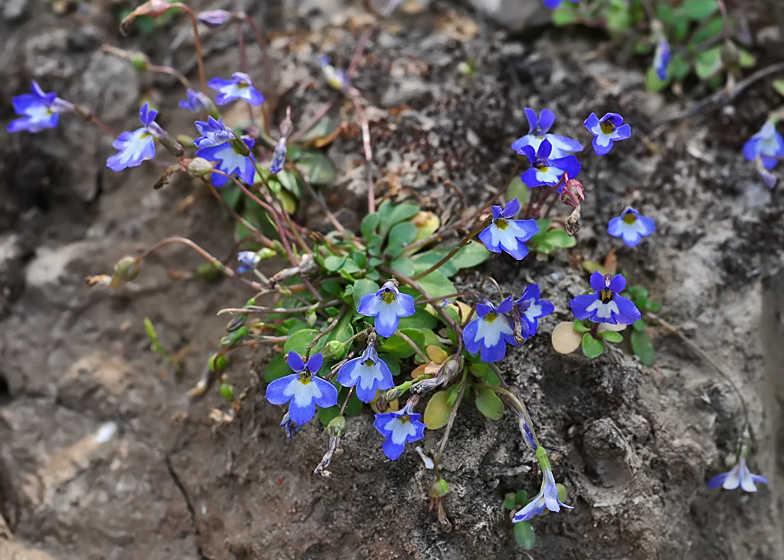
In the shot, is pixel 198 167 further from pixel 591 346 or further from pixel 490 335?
pixel 591 346

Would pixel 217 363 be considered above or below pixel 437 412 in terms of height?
below

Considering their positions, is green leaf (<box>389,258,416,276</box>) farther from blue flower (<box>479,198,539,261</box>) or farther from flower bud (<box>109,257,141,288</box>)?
flower bud (<box>109,257,141,288</box>)

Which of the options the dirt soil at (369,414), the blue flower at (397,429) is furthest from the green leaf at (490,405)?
the blue flower at (397,429)

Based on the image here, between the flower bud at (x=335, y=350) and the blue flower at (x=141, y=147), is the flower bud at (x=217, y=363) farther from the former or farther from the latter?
the blue flower at (x=141, y=147)

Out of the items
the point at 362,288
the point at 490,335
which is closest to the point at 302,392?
the point at 362,288

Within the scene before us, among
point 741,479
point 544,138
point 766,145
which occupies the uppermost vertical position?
point 544,138

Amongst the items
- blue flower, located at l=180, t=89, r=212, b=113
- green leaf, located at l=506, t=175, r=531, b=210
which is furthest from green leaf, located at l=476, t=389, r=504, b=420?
blue flower, located at l=180, t=89, r=212, b=113

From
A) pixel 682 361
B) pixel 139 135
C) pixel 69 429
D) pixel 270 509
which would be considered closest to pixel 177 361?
pixel 69 429
